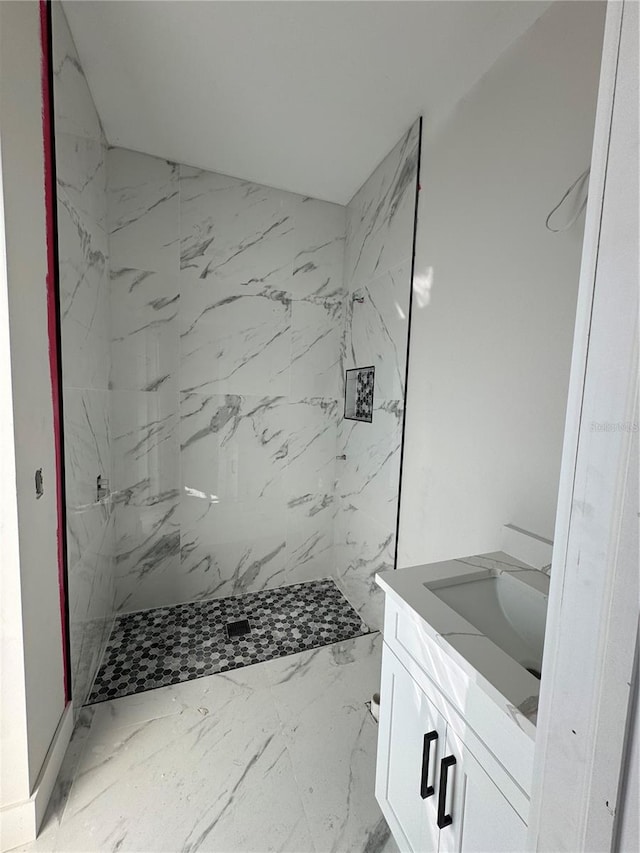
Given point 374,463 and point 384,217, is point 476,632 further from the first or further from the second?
point 384,217

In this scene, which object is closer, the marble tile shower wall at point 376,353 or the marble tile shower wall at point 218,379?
the marble tile shower wall at point 376,353

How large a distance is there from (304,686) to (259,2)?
2.74 metres

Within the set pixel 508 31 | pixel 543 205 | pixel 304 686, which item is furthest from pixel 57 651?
pixel 508 31

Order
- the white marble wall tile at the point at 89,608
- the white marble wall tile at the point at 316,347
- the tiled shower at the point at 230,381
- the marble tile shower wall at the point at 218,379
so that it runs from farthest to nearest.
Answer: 1. the white marble wall tile at the point at 316,347
2. the marble tile shower wall at the point at 218,379
3. the tiled shower at the point at 230,381
4. the white marble wall tile at the point at 89,608

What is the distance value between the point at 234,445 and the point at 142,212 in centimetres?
149

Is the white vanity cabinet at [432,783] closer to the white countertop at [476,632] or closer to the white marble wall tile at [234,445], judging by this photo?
the white countertop at [476,632]

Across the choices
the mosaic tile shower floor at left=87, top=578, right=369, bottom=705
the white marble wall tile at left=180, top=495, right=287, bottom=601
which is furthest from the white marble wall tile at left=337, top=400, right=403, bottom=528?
the mosaic tile shower floor at left=87, top=578, right=369, bottom=705

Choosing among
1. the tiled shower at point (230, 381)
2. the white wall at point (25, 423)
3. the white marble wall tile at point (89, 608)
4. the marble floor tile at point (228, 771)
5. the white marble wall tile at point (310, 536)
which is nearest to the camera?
the white wall at point (25, 423)

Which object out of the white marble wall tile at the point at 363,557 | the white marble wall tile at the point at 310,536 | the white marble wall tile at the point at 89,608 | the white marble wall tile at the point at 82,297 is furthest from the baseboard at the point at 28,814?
the white marble wall tile at the point at 310,536

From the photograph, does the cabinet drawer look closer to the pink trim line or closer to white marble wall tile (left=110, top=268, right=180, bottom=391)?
the pink trim line

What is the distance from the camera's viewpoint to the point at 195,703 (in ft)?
5.40

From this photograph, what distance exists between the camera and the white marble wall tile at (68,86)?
131 cm

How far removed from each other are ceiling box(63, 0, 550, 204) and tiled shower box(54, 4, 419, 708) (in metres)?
0.18

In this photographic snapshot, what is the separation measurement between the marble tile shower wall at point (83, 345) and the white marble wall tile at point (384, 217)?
4.82ft
